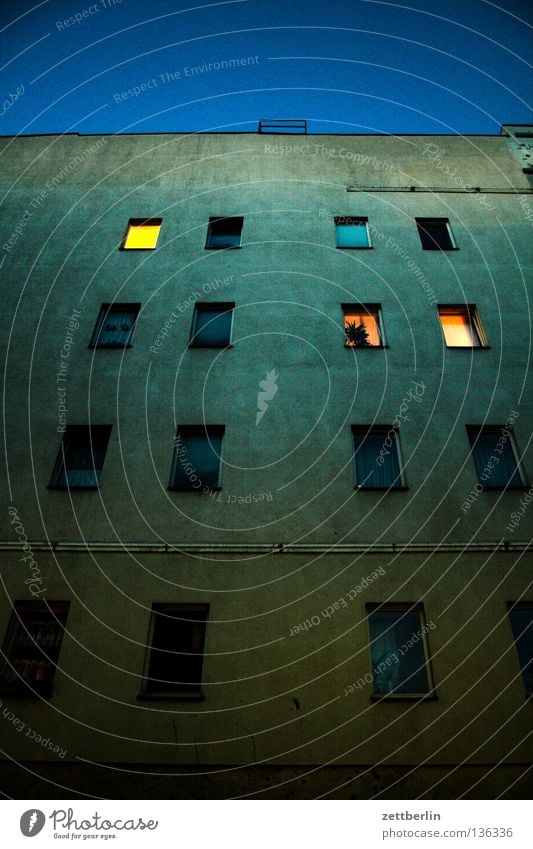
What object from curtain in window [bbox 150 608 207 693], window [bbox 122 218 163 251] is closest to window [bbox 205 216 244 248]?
window [bbox 122 218 163 251]

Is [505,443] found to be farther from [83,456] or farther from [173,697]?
[83,456]

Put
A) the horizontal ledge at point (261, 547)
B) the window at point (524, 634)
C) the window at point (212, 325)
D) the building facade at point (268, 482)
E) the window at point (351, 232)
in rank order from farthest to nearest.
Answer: the window at point (351, 232) → the window at point (212, 325) → the horizontal ledge at point (261, 547) → the window at point (524, 634) → the building facade at point (268, 482)

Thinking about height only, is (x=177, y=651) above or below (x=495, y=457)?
below

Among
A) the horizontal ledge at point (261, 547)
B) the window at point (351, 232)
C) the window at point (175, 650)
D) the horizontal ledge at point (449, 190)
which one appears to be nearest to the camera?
the window at point (175, 650)

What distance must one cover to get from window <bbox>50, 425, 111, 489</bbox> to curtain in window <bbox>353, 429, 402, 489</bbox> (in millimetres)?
6594

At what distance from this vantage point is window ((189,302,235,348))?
1533cm

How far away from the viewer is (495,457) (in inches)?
507

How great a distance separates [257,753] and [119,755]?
8.42 ft

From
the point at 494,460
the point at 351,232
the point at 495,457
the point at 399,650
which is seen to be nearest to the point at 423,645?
the point at 399,650

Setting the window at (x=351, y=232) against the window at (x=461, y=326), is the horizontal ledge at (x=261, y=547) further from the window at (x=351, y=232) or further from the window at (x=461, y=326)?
the window at (x=351, y=232)

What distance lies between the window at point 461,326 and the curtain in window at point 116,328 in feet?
31.8

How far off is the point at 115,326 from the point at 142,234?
4.49m

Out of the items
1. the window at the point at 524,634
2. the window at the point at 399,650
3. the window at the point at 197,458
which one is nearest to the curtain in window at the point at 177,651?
the window at the point at 197,458

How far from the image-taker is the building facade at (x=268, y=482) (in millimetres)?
9523
